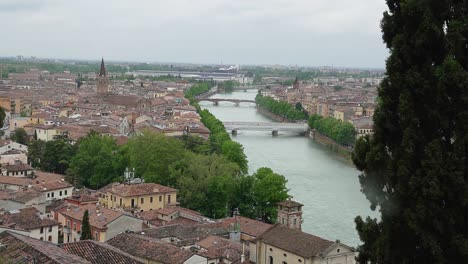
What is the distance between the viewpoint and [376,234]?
15.4ft

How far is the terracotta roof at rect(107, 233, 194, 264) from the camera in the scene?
9430 mm

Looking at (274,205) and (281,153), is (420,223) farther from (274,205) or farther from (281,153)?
(281,153)

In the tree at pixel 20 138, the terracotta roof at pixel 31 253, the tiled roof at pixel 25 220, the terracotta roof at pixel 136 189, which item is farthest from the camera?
the tree at pixel 20 138

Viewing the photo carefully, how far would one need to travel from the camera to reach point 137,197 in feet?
50.3

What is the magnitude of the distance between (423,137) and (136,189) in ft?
38.6

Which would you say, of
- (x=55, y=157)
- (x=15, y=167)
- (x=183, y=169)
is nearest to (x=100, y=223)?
(x=183, y=169)

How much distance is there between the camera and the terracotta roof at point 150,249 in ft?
30.9

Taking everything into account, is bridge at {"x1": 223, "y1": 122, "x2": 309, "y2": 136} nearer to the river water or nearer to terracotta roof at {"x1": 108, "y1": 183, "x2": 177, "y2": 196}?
the river water

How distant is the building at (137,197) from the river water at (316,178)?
334 centimetres

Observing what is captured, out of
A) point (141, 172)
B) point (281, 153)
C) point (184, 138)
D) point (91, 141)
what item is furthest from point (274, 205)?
point (281, 153)

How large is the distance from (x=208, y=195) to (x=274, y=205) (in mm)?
1690

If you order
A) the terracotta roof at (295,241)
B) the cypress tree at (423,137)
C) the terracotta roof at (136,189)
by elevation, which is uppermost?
the cypress tree at (423,137)

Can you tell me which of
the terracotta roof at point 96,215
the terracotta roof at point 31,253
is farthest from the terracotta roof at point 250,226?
the terracotta roof at point 31,253

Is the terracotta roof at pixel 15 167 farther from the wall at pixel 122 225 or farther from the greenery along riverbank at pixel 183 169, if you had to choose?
the wall at pixel 122 225
